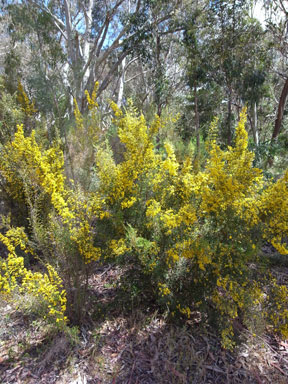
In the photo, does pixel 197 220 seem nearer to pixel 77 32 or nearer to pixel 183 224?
pixel 183 224

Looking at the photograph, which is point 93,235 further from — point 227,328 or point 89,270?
point 227,328

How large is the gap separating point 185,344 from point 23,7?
31.6 feet

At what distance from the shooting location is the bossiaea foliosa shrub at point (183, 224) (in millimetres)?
1882

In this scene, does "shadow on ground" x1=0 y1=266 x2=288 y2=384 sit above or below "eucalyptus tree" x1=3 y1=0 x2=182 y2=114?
below

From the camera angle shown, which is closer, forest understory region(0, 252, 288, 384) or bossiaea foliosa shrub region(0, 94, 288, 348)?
bossiaea foliosa shrub region(0, 94, 288, 348)

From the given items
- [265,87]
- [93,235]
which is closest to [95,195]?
[93,235]

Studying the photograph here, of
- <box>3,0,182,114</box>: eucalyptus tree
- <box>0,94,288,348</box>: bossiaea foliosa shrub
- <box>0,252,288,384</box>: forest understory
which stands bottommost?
<box>0,252,288,384</box>: forest understory

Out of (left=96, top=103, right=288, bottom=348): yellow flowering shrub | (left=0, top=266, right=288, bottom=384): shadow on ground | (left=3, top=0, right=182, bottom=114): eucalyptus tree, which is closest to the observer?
(left=96, top=103, right=288, bottom=348): yellow flowering shrub

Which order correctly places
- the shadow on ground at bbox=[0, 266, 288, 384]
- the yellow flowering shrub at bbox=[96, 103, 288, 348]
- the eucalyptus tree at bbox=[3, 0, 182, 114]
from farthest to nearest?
the eucalyptus tree at bbox=[3, 0, 182, 114], the shadow on ground at bbox=[0, 266, 288, 384], the yellow flowering shrub at bbox=[96, 103, 288, 348]

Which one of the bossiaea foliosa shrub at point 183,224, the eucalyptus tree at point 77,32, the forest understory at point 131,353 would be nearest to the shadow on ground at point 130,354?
the forest understory at point 131,353

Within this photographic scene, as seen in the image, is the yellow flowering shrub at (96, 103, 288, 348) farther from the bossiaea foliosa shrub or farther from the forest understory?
the forest understory

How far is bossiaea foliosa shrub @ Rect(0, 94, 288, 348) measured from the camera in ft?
6.17

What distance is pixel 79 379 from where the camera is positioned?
2029 mm

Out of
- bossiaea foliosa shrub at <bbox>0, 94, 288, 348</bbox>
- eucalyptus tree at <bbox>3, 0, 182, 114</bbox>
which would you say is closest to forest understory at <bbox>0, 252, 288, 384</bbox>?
bossiaea foliosa shrub at <bbox>0, 94, 288, 348</bbox>
